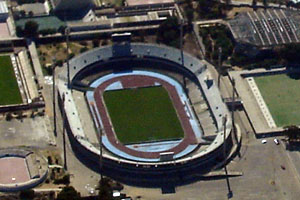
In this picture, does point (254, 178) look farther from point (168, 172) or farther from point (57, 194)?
point (57, 194)

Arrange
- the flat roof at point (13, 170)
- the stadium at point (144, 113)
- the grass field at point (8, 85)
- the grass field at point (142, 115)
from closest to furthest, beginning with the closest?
the flat roof at point (13, 170) → the stadium at point (144, 113) → the grass field at point (142, 115) → the grass field at point (8, 85)

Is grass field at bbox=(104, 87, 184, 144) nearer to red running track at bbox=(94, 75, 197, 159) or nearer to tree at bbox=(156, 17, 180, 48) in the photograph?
red running track at bbox=(94, 75, 197, 159)

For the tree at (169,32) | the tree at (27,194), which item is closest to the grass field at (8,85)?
the tree at (27,194)

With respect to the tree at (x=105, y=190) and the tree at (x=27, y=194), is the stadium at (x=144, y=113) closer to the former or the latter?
the tree at (x=105, y=190)

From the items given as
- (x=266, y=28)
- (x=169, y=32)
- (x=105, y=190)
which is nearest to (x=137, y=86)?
(x=169, y=32)

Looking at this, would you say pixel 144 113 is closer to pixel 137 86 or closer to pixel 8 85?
pixel 137 86

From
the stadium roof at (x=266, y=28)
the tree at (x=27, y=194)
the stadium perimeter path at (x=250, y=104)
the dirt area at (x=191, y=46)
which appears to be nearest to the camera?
the tree at (x=27, y=194)

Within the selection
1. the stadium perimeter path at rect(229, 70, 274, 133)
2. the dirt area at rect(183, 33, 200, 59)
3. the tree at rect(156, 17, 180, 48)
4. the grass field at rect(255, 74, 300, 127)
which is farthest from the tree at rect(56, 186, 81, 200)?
the tree at rect(156, 17, 180, 48)
